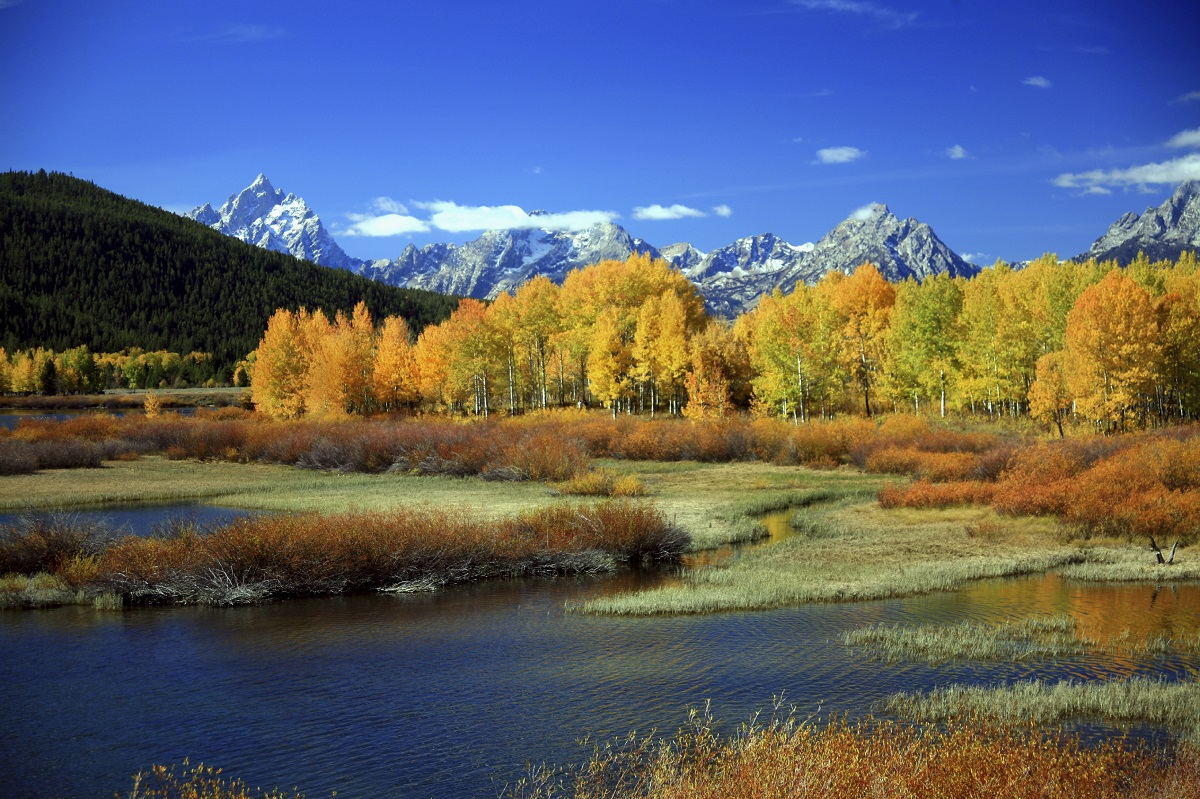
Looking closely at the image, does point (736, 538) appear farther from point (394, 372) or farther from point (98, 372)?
point (98, 372)

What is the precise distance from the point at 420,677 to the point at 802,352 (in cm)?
5828

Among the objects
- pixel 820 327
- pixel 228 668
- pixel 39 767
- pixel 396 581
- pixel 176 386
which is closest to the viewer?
pixel 39 767

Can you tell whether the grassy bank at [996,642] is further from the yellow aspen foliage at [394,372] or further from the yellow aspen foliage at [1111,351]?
the yellow aspen foliage at [394,372]

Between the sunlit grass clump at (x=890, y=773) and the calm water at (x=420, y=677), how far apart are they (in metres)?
2.57

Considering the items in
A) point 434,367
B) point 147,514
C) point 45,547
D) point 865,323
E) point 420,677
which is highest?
point 865,323

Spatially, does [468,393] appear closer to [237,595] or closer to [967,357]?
[967,357]

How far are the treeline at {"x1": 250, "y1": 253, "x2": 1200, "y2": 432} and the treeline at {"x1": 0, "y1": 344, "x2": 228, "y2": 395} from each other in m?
87.4

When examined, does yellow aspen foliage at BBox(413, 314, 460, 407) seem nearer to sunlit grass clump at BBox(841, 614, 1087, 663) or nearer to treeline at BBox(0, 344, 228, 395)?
sunlit grass clump at BBox(841, 614, 1087, 663)

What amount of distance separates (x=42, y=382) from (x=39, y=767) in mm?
174798

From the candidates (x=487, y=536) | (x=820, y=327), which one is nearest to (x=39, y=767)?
(x=487, y=536)

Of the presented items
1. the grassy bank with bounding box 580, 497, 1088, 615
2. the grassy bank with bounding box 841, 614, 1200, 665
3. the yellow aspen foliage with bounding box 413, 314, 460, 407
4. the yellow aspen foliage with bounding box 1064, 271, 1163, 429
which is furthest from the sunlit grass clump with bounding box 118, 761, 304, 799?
the yellow aspen foliage with bounding box 413, 314, 460, 407

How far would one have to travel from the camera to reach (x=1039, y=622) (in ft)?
63.2

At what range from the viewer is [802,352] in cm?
7056

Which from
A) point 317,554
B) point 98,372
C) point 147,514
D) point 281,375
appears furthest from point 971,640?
point 98,372
